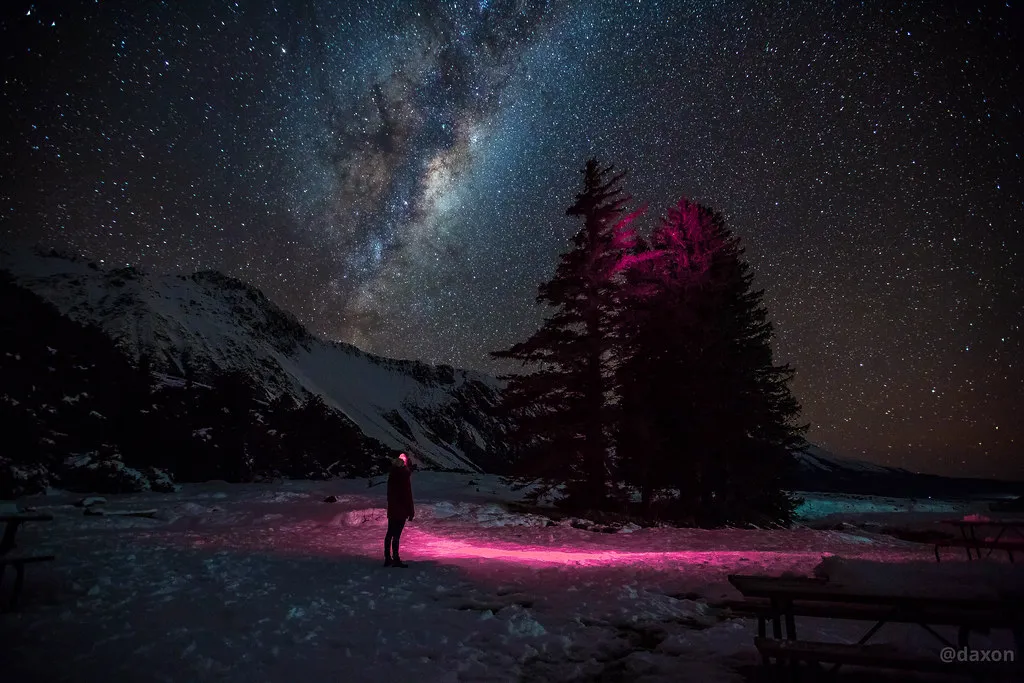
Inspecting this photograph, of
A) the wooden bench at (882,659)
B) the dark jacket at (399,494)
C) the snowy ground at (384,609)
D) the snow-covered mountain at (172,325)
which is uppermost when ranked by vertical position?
the snow-covered mountain at (172,325)

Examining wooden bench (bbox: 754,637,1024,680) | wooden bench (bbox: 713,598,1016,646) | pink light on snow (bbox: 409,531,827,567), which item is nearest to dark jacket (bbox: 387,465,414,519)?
pink light on snow (bbox: 409,531,827,567)

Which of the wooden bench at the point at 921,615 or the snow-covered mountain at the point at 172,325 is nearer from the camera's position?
the wooden bench at the point at 921,615

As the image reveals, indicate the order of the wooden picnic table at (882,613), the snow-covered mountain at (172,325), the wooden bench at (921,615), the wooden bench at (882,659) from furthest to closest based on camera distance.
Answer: the snow-covered mountain at (172,325) → the wooden bench at (921,615) → the wooden picnic table at (882,613) → the wooden bench at (882,659)

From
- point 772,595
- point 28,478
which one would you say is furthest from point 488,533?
point 28,478

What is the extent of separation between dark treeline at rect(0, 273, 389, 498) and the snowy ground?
12.6 metres

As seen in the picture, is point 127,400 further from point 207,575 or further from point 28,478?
point 207,575

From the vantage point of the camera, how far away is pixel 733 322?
2170 cm

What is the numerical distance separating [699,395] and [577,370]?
4.64m

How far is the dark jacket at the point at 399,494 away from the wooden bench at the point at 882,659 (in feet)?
22.9

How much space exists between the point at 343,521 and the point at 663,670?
13818 millimetres

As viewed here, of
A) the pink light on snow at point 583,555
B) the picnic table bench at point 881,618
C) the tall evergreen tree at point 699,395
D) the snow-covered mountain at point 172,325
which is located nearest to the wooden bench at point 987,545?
the pink light on snow at point 583,555

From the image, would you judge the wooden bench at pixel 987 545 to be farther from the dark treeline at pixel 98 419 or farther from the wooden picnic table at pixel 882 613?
the dark treeline at pixel 98 419

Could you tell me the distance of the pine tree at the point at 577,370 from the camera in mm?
18594

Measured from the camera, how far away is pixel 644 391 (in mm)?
20359
